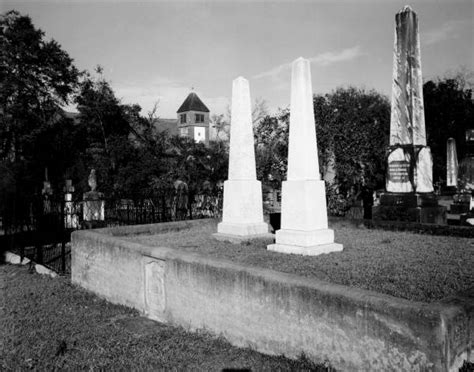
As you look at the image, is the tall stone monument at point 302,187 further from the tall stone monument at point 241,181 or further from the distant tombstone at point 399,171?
the distant tombstone at point 399,171

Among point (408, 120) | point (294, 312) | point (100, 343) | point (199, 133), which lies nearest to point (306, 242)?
point (294, 312)

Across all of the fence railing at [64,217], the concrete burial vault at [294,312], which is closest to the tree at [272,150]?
the fence railing at [64,217]

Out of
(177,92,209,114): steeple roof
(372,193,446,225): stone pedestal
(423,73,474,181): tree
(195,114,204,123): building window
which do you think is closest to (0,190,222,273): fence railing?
(372,193,446,225): stone pedestal

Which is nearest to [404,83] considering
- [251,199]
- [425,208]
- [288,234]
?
[425,208]

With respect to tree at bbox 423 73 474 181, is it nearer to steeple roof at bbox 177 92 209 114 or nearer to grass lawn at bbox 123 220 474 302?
grass lawn at bbox 123 220 474 302

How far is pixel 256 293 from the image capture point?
4.21m

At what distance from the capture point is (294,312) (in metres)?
3.85

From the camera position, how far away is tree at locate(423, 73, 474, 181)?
118 feet

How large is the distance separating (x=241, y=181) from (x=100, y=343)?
430 cm

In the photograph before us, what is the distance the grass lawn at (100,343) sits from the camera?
406cm

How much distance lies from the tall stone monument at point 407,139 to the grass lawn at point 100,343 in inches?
300

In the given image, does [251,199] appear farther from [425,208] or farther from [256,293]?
[425,208]

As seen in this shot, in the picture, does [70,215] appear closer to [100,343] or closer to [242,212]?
[242,212]

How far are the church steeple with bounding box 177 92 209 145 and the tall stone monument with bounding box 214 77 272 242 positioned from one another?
76.0 m
